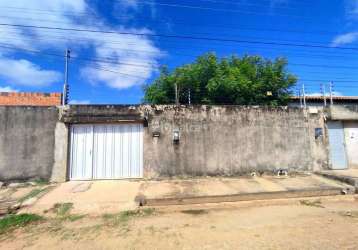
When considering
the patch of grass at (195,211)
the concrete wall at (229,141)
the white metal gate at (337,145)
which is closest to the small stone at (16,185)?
the concrete wall at (229,141)

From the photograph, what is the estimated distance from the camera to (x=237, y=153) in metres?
10.0

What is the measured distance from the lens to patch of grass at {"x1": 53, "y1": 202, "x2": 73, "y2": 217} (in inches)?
264

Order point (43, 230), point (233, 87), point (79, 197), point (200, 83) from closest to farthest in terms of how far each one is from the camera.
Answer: point (43, 230) < point (79, 197) < point (233, 87) < point (200, 83)

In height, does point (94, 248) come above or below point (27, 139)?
below

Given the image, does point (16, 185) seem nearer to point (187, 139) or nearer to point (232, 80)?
point (187, 139)

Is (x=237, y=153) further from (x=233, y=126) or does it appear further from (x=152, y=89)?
(x=152, y=89)

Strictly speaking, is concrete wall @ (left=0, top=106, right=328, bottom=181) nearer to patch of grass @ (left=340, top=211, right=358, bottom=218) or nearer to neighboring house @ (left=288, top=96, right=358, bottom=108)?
patch of grass @ (left=340, top=211, right=358, bottom=218)

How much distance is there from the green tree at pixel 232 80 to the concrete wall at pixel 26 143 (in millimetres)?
8304

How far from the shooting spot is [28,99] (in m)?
12.9

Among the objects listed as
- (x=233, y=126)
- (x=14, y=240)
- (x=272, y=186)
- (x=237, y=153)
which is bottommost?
(x=14, y=240)

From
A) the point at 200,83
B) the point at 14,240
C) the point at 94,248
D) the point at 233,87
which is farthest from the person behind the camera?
the point at 200,83

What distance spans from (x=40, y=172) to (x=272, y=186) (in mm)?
7534

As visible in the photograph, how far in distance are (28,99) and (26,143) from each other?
462 cm

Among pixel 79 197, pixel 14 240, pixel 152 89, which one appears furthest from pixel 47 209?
pixel 152 89
